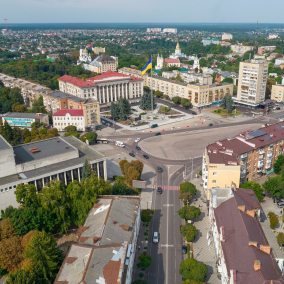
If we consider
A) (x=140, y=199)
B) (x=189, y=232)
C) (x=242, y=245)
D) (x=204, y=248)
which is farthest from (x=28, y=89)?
(x=242, y=245)

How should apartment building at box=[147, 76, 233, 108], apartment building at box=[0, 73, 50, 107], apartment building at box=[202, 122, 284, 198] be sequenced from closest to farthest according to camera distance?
apartment building at box=[202, 122, 284, 198]
apartment building at box=[147, 76, 233, 108]
apartment building at box=[0, 73, 50, 107]

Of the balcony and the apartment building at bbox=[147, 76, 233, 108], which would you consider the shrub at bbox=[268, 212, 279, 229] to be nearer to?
the balcony

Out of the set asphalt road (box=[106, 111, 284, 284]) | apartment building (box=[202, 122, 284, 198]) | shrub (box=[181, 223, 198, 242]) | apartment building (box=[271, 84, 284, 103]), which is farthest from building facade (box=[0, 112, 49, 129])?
apartment building (box=[271, 84, 284, 103])

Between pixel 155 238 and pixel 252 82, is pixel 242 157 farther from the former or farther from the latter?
pixel 252 82

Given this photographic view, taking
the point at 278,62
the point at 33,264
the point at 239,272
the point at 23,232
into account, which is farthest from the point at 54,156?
the point at 278,62

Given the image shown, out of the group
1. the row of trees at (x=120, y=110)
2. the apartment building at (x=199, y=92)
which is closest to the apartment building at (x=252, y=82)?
the apartment building at (x=199, y=92)

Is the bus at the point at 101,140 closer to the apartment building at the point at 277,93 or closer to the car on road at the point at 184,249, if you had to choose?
the car on road at the point at 184,249
